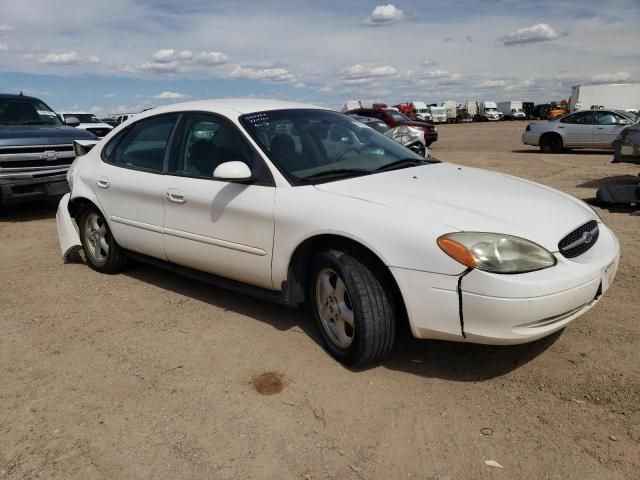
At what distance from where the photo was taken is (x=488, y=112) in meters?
56.8

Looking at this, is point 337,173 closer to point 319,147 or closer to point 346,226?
point 319,147

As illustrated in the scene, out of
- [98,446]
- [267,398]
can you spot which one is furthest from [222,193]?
[98,446]

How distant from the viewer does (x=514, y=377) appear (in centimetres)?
309

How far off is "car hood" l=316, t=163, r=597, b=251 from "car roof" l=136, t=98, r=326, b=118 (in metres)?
1.05

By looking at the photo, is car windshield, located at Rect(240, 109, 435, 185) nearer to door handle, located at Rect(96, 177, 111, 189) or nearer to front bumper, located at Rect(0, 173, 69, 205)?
door handle, located at Rect(96, 177, 111, 189)

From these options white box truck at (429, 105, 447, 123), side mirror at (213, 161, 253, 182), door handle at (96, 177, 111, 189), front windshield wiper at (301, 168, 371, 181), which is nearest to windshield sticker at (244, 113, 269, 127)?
side mirror at (213, 161, 253, 182)

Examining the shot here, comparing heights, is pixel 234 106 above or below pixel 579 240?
above

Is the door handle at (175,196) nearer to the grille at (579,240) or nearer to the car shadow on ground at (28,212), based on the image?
the grille at (579,240)

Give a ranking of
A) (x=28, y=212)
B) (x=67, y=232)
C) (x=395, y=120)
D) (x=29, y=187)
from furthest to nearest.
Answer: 1. (x=395, y=120)
2. (x=28, y=212)
3. (x=29, y=187)
4. (x=67, y=232)

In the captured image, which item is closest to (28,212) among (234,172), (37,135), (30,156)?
(30,156)

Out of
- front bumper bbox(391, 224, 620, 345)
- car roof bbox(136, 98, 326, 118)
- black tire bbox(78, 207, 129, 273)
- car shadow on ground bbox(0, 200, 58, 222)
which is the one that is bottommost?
car shadow on ground bbox(0, 200, 58, 222)

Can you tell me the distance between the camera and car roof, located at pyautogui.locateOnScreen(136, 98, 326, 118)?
4016mm

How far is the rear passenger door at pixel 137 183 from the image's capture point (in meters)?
4.29

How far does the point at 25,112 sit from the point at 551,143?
14497 mm
